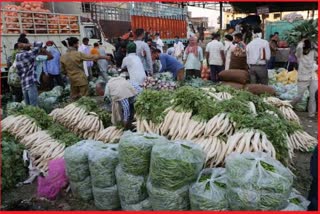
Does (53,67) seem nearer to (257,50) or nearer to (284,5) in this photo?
(257,50)

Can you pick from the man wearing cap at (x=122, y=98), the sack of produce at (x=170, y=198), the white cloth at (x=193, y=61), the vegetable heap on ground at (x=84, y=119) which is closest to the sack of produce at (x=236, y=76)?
the white cloth at (x=193, y=61)

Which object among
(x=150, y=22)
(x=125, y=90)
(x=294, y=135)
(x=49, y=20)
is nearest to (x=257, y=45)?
(x=294, y=135)

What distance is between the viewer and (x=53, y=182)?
12.5ft

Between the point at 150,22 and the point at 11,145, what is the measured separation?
19.0 meters

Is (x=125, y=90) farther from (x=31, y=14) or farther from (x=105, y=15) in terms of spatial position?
(x=105, y=15)

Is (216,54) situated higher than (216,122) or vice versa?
(216,54)

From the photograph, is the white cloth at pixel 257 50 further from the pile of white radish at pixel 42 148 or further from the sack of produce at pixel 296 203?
the sack of produce at pixel 296 203

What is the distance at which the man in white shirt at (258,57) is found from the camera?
7699 mm

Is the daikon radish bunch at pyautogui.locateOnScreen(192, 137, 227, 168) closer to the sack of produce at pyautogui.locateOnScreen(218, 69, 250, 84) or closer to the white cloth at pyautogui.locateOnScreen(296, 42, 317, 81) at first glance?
the white cloth at pyautogui.locateOnScreen(296, 42, 317, 81)

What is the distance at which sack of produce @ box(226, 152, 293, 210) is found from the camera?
253 centimetres

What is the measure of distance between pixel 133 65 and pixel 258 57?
3.40 m

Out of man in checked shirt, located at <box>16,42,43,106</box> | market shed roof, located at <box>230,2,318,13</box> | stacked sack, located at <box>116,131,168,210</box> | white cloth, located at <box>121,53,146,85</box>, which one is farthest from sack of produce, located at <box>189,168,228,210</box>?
market shed roof, located at <box>230,2,318,13</box>

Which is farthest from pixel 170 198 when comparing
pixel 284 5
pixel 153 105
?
pixel 284 5

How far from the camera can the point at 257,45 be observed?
303 inches
